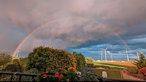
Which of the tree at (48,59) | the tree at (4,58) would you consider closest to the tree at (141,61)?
the tree at (48,59)

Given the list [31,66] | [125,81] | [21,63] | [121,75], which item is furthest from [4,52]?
[125,81]

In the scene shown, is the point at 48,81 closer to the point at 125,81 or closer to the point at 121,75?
the point at 125,81

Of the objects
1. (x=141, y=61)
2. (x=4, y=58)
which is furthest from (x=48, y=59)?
(x=141, y=61)

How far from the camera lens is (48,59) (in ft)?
35.1

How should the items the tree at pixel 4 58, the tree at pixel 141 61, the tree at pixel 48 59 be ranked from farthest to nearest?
1. the tree at pixel 4 58
2. the tree at pixel 141 61
3. the tree at pixel 48 59

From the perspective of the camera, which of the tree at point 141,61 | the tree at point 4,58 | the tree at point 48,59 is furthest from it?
the tree at point 4,58

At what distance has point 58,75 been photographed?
3.04m

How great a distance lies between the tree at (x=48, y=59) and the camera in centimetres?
1041

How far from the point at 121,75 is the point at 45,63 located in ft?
32.5

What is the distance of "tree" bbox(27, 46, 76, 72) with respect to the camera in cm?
1041

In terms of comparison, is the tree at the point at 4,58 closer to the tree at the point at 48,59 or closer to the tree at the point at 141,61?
the tree at the point at 48,59

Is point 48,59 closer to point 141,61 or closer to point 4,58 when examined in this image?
point 4,58

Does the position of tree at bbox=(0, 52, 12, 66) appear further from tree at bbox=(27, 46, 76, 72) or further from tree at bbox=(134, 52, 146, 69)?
tree at bbox=(134, 52, 146, 69)

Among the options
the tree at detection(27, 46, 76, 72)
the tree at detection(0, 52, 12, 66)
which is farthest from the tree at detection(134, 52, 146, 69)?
the tree at detection(0, 52, 12, 66)
